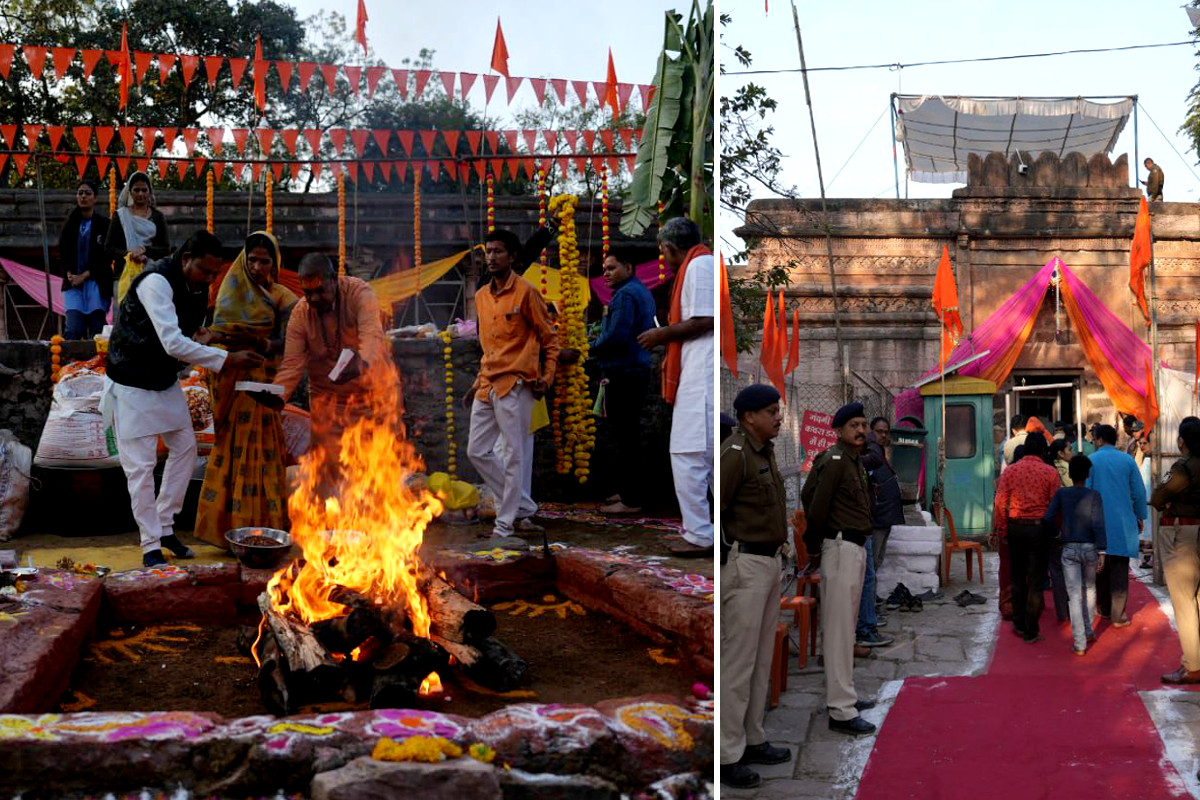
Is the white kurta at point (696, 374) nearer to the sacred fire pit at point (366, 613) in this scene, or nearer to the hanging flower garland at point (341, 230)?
the sacred fire pit at point (366, 613)

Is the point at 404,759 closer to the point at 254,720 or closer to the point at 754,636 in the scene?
the point at 254,720

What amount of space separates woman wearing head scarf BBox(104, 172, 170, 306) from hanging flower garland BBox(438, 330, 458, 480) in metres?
1.80

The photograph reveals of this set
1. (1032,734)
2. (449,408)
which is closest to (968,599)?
(1032,734)

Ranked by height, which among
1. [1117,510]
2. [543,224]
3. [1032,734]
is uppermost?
[543,224]

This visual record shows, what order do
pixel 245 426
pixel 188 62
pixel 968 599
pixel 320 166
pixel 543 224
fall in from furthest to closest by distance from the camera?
1. pixel 320 166
2. pixel 968 599
3. pixel 188 62
4. pixel 543 224
5. pixel 245 426

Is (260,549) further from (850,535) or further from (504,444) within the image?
(850,535)

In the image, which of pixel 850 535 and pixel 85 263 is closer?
pixel 850 535

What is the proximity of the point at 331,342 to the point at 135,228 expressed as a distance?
2252 millimetres

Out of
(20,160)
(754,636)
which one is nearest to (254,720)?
(754,636)

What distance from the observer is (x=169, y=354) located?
16.5ft

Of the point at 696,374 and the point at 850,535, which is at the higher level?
the point at 696,374

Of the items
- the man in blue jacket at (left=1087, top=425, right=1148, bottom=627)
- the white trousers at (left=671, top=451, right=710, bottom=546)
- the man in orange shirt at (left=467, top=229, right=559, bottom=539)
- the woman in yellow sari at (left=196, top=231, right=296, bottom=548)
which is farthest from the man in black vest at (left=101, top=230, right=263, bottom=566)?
the man in blue jacket at (left=1087, top=425, right=1148, bottom=627)

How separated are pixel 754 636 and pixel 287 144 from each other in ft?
24.1

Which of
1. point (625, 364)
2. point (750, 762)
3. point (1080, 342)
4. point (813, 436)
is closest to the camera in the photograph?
point (750, 762)
